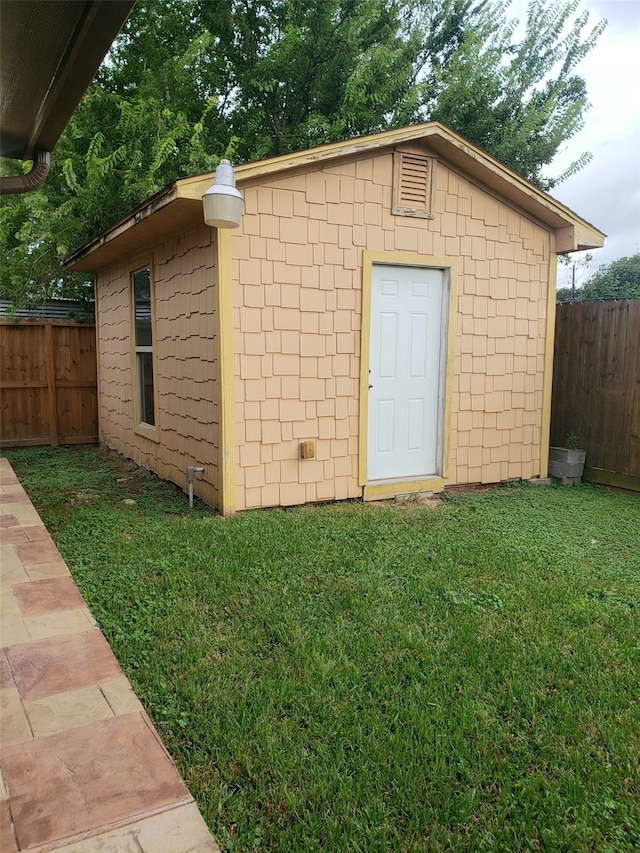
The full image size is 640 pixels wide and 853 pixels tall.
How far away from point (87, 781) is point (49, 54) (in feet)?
7.35

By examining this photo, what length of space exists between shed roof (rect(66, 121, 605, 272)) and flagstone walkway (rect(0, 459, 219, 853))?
310 centimetres

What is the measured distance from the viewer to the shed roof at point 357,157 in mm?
4590

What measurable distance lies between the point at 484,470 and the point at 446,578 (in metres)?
2.75

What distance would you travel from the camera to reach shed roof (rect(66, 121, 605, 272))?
459cm

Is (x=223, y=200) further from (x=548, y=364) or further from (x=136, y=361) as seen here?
(x=548, y=364)

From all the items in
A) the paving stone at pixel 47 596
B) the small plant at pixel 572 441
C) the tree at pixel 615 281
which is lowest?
A: the paving stone at pixel 47 596

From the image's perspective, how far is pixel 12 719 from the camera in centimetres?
209

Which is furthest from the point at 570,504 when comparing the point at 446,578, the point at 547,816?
the point at 547,816

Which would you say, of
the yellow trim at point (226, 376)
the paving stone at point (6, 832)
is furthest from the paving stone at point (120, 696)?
the yellow trim at point (226, 376)

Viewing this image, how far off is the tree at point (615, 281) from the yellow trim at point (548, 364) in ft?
57.9

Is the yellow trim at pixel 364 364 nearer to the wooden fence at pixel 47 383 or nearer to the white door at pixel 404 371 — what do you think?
the white door at pixel 404 371

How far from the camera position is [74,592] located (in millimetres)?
3188

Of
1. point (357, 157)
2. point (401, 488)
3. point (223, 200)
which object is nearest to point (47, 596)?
point (223, 200)

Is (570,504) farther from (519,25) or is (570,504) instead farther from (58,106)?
(519,25)
